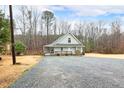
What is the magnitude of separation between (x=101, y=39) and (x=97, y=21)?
0.62 metres

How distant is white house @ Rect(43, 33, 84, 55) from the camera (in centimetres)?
661

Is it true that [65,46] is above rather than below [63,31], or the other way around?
below

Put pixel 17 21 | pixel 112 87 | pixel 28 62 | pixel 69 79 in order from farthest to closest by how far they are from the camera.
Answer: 1. pixel 28 62
2. pixel 17 21
3. pixel 69 79
4. pixel 112 87

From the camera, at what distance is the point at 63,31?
639cm

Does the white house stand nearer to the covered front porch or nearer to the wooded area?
the covered front porch

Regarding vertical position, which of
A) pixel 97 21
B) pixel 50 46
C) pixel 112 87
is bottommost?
pixel 112 87

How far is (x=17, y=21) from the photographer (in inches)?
272

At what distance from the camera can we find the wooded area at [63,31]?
6023 mm

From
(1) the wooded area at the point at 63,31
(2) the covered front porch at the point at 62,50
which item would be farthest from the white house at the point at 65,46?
(1) the wooded area at the point at 63,31

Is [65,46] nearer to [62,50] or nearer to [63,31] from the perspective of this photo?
[62,50]

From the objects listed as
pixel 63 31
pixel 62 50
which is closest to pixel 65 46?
pixel 62 50

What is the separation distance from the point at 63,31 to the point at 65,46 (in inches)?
44.1

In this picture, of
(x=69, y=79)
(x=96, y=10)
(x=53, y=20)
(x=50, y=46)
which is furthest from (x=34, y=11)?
(x=69, y=79)

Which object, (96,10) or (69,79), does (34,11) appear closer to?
(96,10)
